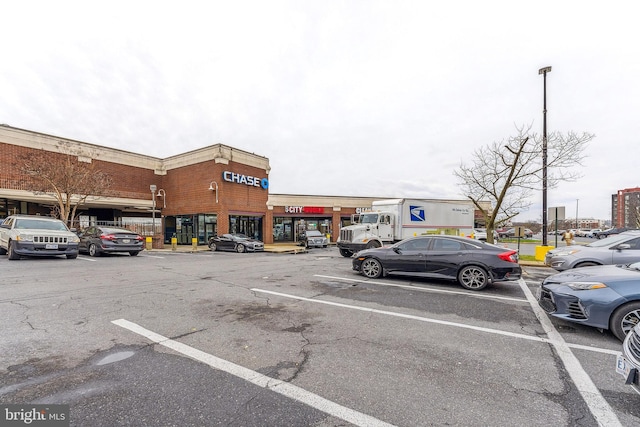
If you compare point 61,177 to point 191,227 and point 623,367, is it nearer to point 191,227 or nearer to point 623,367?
point 191,227

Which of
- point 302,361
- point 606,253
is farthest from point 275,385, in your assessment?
point 606,253

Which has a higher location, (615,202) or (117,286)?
(615,202)

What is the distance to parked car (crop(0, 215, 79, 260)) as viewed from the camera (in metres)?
11.1

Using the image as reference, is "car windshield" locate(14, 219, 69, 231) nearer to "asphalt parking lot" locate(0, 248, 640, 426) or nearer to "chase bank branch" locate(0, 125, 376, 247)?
"asphalt parking lot" locate(0, 248, 640, 426)

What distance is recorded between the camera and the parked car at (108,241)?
13.7 metres

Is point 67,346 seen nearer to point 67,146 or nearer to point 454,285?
point 454,285

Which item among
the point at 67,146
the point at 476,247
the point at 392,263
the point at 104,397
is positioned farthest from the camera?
the point at 67,146

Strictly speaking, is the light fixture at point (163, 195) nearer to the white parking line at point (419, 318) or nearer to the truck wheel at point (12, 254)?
the truck wheel at point (12, 254)

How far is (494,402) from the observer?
2725mm

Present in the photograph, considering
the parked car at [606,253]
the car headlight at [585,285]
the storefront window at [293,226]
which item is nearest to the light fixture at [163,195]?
the storefront window at [293,226]

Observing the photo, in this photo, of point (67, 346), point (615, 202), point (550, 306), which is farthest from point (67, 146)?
point (615, 202)

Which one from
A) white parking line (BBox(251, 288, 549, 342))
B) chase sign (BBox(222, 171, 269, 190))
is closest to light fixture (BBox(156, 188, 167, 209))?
chase sign (BBox(222, 171, 269, 190))

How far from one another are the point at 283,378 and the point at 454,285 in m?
6.75

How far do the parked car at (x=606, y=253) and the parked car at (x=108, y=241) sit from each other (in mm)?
17485
